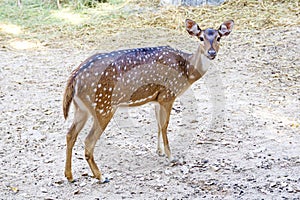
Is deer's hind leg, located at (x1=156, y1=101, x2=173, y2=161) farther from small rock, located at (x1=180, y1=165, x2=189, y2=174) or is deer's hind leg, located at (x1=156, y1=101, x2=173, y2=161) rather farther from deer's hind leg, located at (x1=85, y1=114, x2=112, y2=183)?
deer's hind leg, located at (x1=85, y1=114, x2=112, y2=183)

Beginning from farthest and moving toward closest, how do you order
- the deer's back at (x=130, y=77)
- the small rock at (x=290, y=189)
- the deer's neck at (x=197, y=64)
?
1. the deer's neck at (x=197, y=64)
2. the deer's back at (x=130, y=77)
3. the small rock at (x=290, y=189)

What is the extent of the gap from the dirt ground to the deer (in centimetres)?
28

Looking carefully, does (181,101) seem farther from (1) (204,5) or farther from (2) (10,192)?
(1) (204,5)

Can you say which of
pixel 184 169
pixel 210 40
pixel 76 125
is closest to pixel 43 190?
pixel 76 125

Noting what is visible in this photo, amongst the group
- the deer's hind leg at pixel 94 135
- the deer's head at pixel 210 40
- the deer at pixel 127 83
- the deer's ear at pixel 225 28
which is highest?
the deer's ear at pixel 225 28

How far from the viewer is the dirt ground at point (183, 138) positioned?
4.20 meters

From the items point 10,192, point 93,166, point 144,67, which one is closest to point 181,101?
point 144,67

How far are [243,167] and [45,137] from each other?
87.4 inches

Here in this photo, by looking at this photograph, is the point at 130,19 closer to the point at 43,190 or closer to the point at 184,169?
the point at 184,169

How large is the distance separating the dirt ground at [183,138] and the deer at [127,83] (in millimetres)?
285

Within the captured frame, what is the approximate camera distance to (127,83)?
432cm

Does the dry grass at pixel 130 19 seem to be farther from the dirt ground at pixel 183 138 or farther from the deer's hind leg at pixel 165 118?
the deer's hind leg at pixel 165 118

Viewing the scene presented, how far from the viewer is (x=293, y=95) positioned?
6.15 meters

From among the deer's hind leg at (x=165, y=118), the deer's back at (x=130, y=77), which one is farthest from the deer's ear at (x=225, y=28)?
the deer's hind leg at (x=165, y=118)
